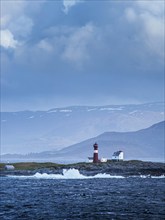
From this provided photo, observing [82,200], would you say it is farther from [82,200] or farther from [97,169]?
[97,169]

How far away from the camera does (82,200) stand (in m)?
73.9

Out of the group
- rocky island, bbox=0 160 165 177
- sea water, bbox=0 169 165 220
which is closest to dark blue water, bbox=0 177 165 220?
sea water, bbox=0 169 165 220

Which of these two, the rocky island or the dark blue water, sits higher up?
the rocky island

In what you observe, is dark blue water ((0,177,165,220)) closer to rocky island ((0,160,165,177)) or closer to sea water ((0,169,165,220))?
sea water ((0,169,165,220))

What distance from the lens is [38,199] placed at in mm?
74750

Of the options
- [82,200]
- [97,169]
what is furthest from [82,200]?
[97,169]

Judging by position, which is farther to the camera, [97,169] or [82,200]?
[97,169]

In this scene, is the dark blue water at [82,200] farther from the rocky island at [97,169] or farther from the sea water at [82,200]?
the rocky island at [97,169]

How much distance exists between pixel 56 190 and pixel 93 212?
28947 mm

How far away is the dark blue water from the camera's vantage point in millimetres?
59156

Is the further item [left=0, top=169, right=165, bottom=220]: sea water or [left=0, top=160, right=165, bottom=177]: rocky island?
[left=0, top=160, right=165, bottom=177]: rocky island

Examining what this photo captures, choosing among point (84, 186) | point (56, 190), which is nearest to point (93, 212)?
point (56, 190)

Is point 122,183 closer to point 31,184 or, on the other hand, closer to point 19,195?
point 31,184

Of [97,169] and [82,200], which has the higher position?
[97,169]
